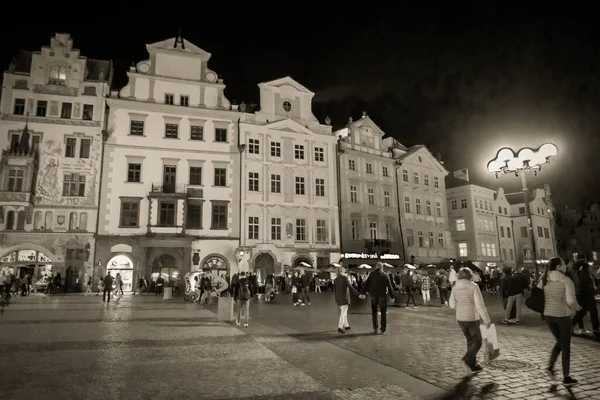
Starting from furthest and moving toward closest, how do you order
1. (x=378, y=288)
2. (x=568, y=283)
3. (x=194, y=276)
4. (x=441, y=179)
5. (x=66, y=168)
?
(x=441, y=179), (x=66, y=168), (x=194, y=276), (x=378, y=288), (x=568, y=283)

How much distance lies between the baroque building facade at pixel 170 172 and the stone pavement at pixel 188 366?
807 inches

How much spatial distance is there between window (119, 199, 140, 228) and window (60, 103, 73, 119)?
8.03m

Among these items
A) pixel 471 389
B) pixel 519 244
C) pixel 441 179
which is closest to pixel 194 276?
pixel 471 389

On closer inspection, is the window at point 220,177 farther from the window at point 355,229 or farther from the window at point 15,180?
the window at point 15,180

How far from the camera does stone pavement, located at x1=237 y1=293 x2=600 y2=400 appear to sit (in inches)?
249

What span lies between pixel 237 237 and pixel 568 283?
2996 centimetres

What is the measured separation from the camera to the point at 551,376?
6.72 metres

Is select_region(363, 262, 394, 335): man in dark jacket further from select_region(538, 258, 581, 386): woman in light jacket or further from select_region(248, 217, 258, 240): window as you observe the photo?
select_region(248, 217, 258, 240): window

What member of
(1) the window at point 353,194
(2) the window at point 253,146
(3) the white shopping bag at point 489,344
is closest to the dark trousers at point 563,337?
(3) the white shopping bag at point 489,344

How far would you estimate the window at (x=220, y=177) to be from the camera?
35.5 meters

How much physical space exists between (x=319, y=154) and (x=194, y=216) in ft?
41.9

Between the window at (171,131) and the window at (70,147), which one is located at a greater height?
the window at (171,131)

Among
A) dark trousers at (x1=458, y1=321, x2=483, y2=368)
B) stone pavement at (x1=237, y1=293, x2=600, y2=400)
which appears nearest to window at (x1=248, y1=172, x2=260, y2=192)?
stone pavement at (x1=237, y1=293, x2=600, y2=400)

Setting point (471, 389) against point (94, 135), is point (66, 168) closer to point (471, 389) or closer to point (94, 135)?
point (94, 135)
